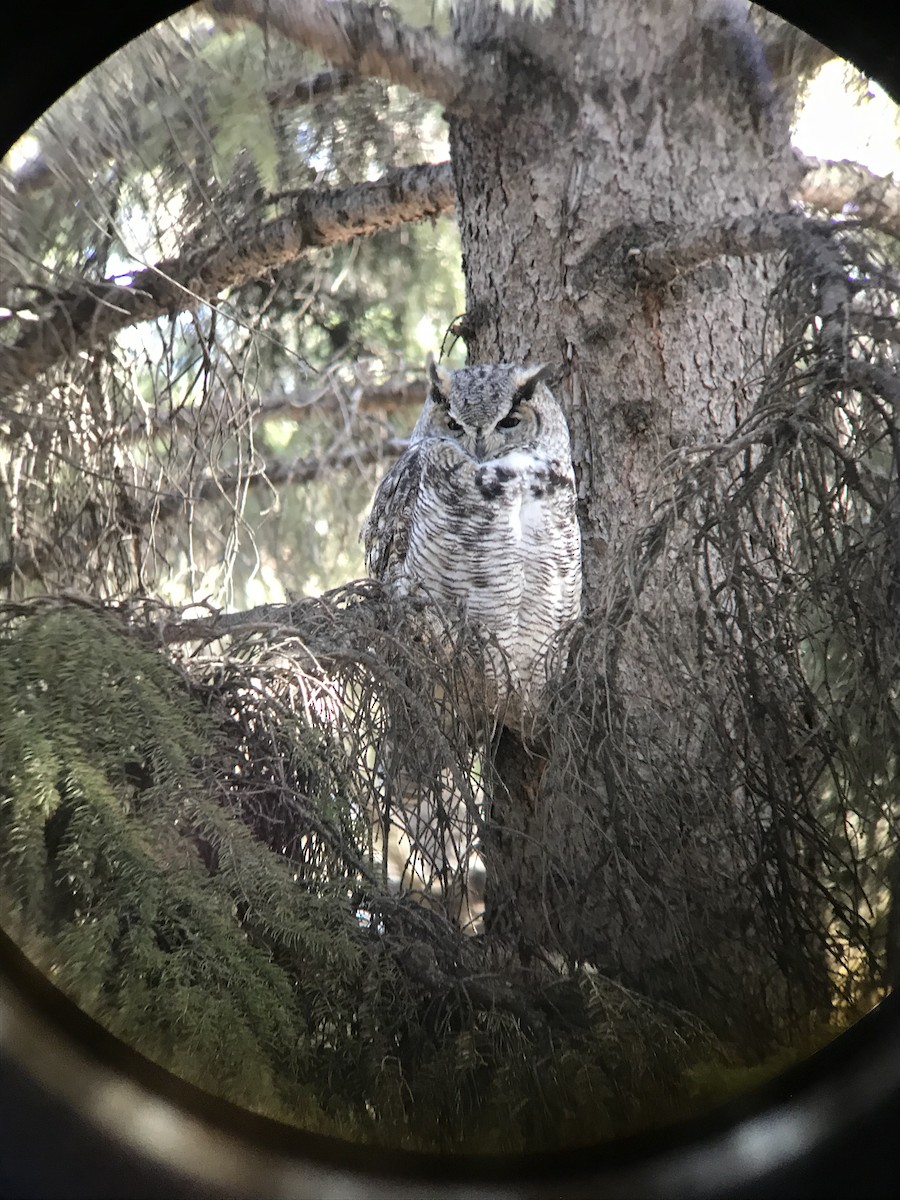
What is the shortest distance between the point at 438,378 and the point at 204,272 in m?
0.21

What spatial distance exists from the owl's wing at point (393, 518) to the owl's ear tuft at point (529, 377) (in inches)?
4.7

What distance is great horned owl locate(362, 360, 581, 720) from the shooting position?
2.74 feet

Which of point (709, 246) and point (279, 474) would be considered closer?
point (709, 246)

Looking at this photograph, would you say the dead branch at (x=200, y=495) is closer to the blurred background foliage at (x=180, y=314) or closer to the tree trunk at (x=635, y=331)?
the blurred background foliage at (x=180, y=314)

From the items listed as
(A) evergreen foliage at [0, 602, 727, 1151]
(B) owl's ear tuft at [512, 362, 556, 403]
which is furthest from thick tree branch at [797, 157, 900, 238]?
(A) evergreen foliage at [0, 602, 727, 1151]

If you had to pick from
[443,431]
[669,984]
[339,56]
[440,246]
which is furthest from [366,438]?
[669,984]

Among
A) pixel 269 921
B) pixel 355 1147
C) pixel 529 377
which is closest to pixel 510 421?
pixel 529 377

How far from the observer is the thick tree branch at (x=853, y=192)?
79 cm

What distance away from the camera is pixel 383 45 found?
812 mm

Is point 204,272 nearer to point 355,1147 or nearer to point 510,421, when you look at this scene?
point 510,421

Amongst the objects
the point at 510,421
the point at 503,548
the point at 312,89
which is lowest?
the point at 503,548

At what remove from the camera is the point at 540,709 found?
81cm

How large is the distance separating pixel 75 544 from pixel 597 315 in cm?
47

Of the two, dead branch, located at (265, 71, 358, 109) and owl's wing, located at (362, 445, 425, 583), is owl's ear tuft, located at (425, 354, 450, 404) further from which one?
dead branch, located at (265, 71, 358, 109)
